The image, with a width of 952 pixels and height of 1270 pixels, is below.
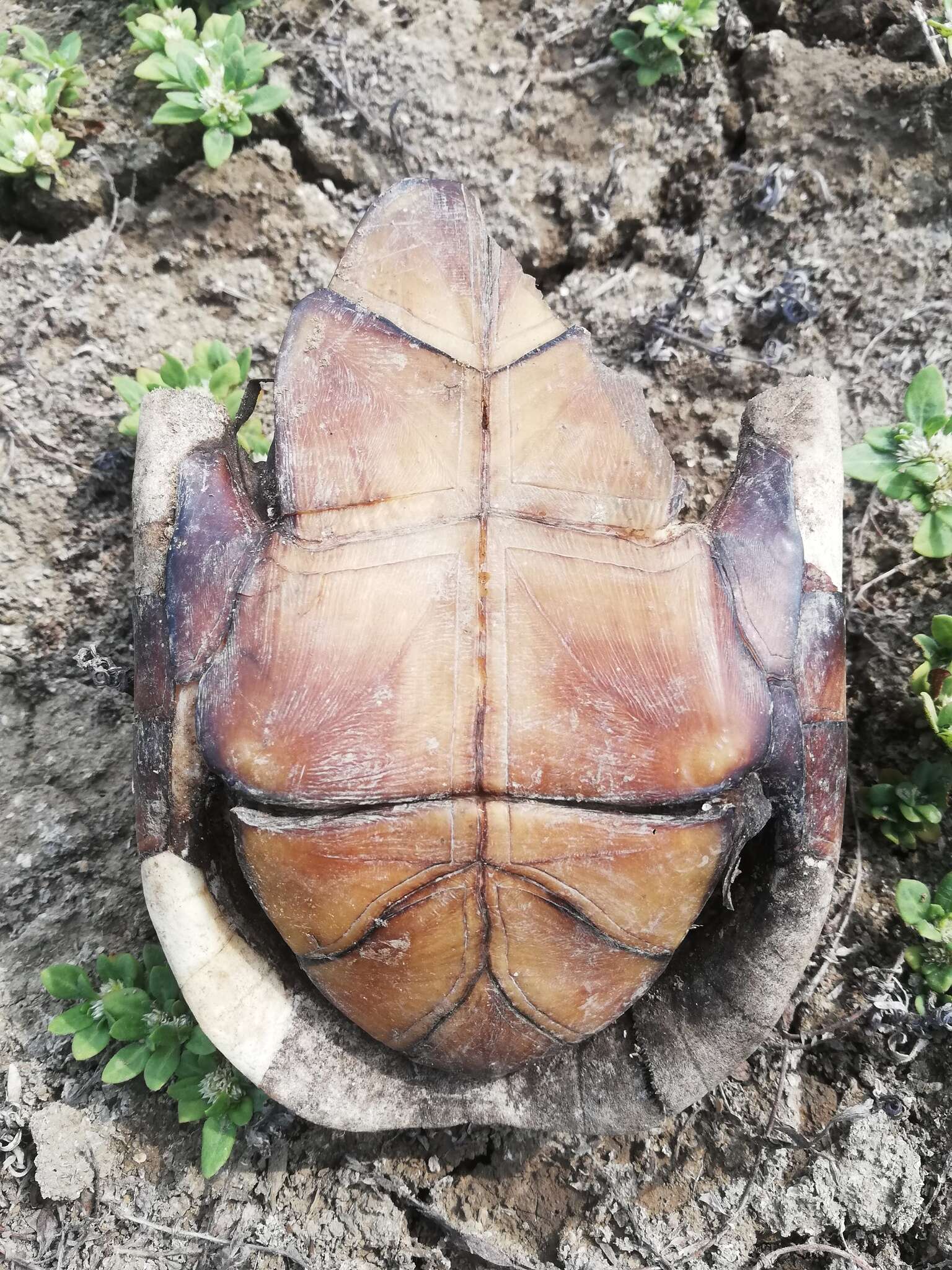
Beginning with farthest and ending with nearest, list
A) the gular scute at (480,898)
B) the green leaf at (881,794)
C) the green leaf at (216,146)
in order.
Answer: the green leaf at (216,146), the green leaf at (881,794), the gular scute at (480,898)

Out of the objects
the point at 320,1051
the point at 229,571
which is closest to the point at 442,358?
the point at 229,571

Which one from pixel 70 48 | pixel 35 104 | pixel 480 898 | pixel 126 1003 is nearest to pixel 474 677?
pixel 480 898

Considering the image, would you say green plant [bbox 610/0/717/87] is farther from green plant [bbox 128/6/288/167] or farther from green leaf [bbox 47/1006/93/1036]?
green leaf [bbox 47/1006/93/1036]

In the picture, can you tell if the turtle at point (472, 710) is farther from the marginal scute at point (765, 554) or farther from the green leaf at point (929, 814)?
the green leaf at point (929, 814)

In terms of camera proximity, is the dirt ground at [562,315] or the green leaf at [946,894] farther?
the dirt ground at [562,315]

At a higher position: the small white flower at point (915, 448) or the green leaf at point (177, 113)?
the green leaf at point (177, 113)

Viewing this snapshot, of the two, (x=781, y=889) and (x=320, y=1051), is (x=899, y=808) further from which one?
(x=320, y=1051)

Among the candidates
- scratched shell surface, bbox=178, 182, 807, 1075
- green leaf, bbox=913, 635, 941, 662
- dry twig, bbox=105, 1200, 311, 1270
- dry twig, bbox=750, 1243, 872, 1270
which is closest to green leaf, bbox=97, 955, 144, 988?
dry twig, bbox=105, 1200, 311, 1270

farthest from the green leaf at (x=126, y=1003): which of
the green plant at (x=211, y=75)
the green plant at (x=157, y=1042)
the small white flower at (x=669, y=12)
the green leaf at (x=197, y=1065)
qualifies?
the small white flower at (x=669, y=12)
